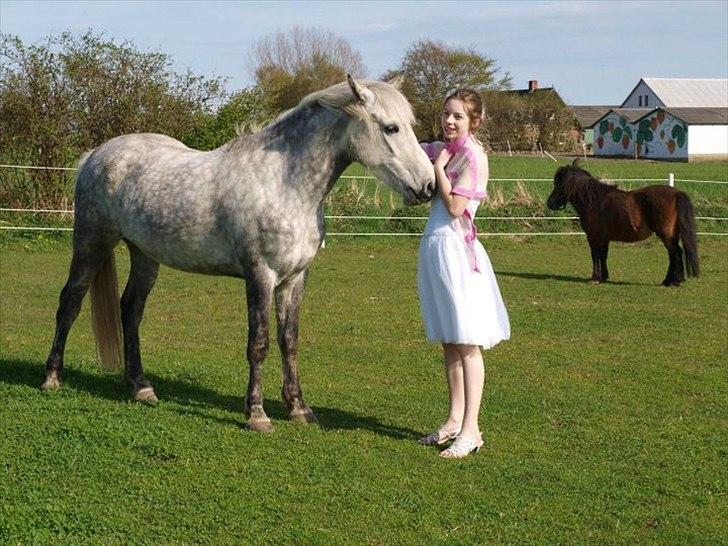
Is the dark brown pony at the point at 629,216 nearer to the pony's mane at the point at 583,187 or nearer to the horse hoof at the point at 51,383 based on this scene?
the pony's mane at the point at 583,187

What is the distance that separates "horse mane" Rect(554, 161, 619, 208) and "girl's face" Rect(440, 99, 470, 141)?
9879mm

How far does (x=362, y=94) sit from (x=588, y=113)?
85.0m

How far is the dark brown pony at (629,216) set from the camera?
14016mm

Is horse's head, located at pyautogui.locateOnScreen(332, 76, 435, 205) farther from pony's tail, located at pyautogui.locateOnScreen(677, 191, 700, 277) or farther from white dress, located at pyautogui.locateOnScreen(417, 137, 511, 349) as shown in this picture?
pony's tail, located at pyautogui.locateOnScreen(677, 191, 700, 277)

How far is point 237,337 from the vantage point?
9680 mm

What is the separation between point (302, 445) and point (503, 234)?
1472cm

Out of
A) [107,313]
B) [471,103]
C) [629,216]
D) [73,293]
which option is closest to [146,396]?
[107,313]

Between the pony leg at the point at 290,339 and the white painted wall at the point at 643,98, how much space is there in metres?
78.0

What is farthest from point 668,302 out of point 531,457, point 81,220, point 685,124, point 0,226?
point 685,124

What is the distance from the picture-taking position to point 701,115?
218ft

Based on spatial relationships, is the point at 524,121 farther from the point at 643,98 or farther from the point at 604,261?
the point at 604,261

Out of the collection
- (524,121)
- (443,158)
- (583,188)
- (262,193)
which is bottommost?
(583,188)

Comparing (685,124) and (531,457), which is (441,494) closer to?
(531,457)

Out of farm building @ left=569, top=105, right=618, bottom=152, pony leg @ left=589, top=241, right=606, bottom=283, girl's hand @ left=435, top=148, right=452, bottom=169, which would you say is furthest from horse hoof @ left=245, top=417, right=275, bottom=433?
farm building @ left=569, top=105, right=618, bottom=152
